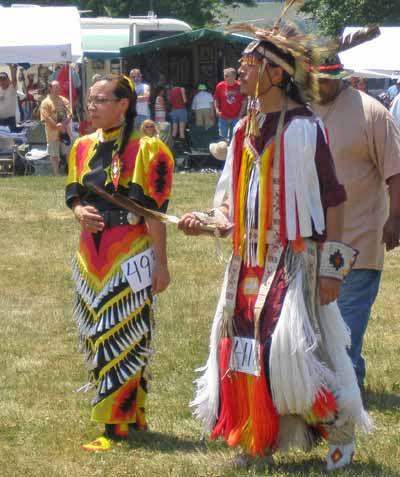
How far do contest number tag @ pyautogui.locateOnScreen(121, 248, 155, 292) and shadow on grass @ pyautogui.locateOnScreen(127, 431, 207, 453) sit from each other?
750mm

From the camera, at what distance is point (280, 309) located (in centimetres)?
439

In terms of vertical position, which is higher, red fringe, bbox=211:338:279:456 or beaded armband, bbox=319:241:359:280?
beaded armband, bbox=319:241:359:280

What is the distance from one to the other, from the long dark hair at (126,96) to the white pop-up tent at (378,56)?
17291 mm

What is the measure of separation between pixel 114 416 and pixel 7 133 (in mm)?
14226

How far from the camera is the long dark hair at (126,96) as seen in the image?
5156 millimetres

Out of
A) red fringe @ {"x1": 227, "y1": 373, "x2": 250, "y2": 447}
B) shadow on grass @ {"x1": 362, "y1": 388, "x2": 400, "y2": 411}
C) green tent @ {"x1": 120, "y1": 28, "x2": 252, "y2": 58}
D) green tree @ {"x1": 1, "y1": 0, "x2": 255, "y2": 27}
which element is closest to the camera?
red fringe @ {"x1": 227, "y1": 373, "x2": 250, "y2": 447}

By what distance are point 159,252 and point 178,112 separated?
697 inches

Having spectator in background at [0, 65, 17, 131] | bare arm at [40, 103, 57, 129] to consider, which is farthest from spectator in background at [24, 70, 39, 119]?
bare arm at [40, 103, 57, 129]

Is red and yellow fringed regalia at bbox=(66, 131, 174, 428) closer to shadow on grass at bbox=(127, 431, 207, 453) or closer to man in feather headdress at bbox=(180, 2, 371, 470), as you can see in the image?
shadow on grass at bbox=(127, 431, 207, 453)

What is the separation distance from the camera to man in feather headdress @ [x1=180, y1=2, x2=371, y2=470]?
435 cm

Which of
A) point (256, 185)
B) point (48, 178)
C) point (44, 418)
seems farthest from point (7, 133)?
point (256, 185)

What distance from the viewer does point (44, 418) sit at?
18.9 feet

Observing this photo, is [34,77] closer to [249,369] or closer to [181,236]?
[181,236]

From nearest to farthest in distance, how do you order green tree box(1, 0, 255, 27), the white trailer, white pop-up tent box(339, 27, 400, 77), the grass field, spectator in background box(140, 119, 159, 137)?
1. the grass field
2. spectator in background box(140, 119, 159, 137)
3. white pop-up tent box(339, 27, 400, 77)
4. the white trailer
5. green tree box(1, 0, 255, 27)
